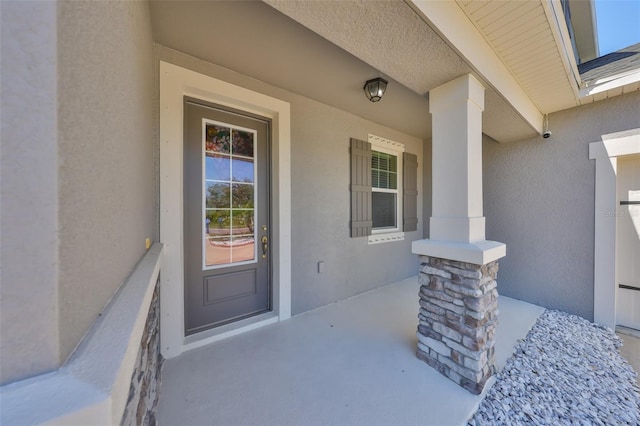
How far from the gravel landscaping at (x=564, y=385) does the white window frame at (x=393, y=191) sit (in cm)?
205

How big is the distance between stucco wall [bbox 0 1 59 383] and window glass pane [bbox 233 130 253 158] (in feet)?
7.11

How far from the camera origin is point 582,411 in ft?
5.24

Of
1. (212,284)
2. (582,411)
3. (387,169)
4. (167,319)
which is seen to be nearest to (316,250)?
(212,284)

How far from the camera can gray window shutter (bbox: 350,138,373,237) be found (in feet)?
11.4

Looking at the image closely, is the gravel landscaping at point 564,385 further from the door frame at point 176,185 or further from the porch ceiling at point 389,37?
the porch ceiling at point 389,37

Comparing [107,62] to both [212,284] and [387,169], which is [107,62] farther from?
[387,169]

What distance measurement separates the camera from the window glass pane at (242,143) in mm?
2561

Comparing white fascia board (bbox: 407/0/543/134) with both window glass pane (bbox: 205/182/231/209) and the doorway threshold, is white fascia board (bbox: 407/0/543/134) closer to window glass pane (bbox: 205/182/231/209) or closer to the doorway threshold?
window glass pane (bbox: 205/182/231/209)

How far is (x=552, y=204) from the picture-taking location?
311 cm

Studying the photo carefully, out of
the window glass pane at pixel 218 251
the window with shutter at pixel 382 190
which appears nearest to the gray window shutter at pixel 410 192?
the window with shutter at pixel 382 190

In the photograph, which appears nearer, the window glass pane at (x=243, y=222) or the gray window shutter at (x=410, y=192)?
the window glass pane at (x=243, y=222)

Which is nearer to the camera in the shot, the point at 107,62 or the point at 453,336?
the point at 107,62

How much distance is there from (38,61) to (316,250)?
280 cm

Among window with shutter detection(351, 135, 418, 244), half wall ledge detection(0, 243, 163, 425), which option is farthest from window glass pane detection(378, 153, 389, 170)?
half wall ledge detection(0, 243, 163, 425)
